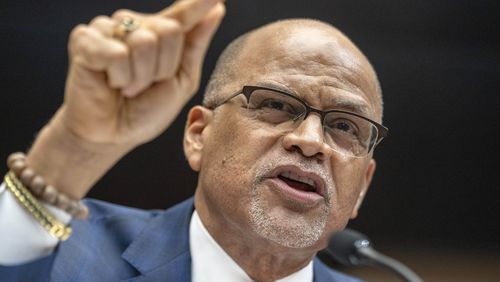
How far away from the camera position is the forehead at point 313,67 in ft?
6.99

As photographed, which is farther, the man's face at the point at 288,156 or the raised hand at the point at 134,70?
the man's face at the point at 288,156

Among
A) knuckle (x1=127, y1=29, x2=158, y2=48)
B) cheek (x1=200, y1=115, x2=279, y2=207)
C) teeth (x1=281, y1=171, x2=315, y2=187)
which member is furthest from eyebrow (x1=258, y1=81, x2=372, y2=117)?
knuckle (x1=127, y1=29, x2=158, y2=48)

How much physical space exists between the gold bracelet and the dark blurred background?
1882 millimetres

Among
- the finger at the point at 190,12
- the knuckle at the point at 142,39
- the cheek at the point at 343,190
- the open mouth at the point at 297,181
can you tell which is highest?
the finger at the point at 190,12

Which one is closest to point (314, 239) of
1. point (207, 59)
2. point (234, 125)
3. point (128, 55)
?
point (234, 125)

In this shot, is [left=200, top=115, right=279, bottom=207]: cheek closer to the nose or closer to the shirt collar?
the nose

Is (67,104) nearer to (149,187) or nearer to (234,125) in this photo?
(234,125)

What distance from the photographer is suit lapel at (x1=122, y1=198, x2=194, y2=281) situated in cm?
208

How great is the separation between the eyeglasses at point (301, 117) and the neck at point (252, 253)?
35 cm

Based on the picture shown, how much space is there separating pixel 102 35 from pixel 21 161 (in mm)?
381

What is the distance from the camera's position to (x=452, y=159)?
3.90m

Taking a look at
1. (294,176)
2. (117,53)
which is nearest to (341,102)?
(294,176)

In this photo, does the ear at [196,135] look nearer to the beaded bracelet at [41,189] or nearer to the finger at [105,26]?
the beaded bracelet at [41,189]

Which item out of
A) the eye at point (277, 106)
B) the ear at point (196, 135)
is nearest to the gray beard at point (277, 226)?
the eye at point (277, 106)
